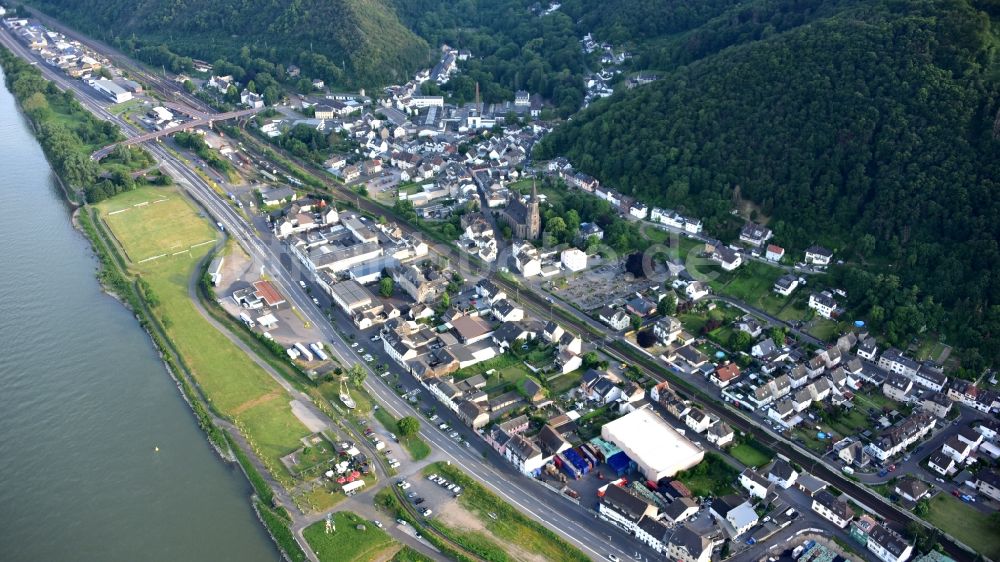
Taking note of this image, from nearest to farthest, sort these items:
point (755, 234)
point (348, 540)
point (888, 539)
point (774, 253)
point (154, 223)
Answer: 1. point (888, 539)
2. point (348, 540)
3. point (774, 253)
4. point (755, 234)
5. point (154, 223)

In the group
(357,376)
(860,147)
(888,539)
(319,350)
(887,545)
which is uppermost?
(860,147)

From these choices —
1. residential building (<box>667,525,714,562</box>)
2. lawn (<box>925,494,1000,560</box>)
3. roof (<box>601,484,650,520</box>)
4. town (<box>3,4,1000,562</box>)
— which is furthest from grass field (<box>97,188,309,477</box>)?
lawn (<box>925,494,1000,560</box>)

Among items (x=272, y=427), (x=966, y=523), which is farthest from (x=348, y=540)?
(x=966, y=523)

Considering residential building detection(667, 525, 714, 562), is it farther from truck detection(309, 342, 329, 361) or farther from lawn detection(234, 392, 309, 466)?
truck detection(309, 342, 329, 361)

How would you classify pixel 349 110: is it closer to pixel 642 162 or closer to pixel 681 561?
pixel 642 162

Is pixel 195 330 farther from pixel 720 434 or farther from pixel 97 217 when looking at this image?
pixel 720 434

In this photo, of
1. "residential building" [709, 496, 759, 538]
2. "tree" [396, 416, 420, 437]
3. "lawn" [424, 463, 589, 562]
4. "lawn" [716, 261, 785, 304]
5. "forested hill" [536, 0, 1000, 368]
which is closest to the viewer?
"lawn" [424, 463, 589, 562]

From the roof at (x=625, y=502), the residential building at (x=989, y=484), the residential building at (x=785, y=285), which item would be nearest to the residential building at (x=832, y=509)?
the residential building at (x=989, y=484)
